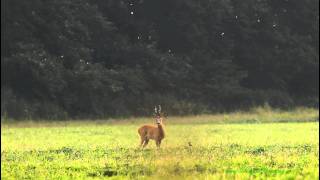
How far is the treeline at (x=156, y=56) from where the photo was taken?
3900 cm

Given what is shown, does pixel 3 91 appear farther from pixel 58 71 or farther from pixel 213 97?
pixel 213 97

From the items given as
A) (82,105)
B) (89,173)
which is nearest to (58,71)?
(82,105)

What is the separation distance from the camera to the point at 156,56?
52.5m

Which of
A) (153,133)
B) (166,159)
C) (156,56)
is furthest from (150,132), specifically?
(156,56)

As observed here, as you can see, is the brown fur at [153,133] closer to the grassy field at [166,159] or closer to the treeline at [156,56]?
the grassy field at [166,159]

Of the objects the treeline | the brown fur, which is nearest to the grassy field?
the brown fur

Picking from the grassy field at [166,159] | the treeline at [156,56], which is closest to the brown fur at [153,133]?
the grassy field at [166,159]

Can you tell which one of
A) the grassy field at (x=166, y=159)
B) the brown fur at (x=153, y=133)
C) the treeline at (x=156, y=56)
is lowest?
the grassy field at (x=166, y=159)

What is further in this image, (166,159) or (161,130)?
(161,130)

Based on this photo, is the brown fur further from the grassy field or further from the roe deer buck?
the grassy field

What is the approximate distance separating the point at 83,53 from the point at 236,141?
943 inches

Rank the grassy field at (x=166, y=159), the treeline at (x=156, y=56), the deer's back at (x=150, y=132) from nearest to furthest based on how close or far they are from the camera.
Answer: the grassy field at (x=166, y=159)
the deer's back at (x=150, y=132)
the treeline at (x=156, y=56)

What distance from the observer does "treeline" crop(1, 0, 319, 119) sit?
3900 cm

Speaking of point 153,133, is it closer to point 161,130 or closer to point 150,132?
point 150,132
